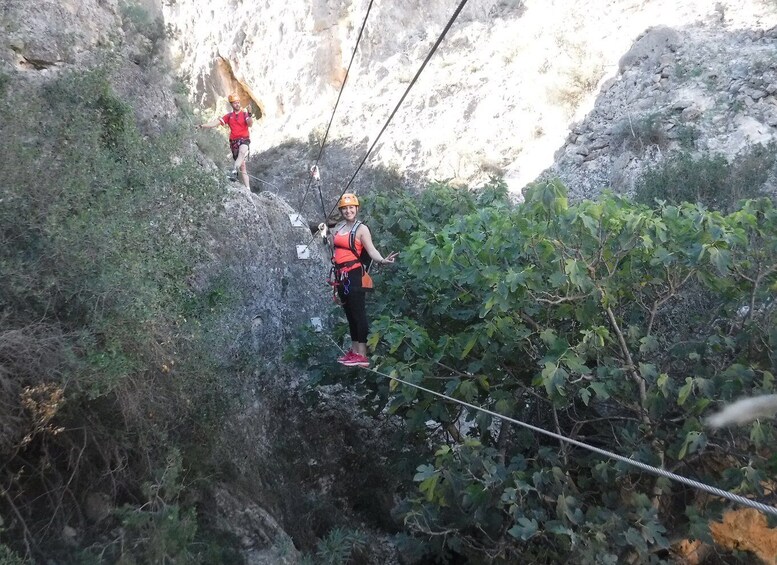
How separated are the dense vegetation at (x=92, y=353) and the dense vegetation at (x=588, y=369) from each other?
1.95 m

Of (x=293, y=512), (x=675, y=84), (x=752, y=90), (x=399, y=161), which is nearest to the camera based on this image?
(x=293, y=512)

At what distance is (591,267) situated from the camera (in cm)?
621

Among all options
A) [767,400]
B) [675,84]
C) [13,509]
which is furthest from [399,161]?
[767,400]

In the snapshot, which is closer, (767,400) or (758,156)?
(767,400)

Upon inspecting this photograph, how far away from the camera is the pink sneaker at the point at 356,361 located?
762 centimetres

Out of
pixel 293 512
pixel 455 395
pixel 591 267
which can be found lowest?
pixel 293 512

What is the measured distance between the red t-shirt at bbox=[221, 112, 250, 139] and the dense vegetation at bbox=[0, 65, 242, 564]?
519cm

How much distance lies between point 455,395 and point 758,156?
362 inches

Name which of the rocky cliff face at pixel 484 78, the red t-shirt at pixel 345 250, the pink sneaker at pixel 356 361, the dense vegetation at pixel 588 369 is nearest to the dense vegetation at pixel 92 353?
the pink sneaker at pixel 356 361

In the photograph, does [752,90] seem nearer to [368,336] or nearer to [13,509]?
[368,336]

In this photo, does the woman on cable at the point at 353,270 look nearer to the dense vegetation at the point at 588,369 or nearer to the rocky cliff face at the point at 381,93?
the dense vegetation at the point at 588,369

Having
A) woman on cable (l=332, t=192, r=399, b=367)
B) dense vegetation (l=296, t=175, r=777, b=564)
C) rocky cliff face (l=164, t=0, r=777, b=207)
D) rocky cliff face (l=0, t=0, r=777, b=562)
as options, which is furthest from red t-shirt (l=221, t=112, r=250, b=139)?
dense vegetation (l=296, t=175, r=777, b=564)

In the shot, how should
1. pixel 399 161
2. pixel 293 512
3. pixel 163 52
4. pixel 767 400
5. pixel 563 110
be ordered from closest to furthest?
1. pixel 767 400
2. pixel 293 512
3. pixel 163 52
4. pixel 563 110
5. pixel 399 161

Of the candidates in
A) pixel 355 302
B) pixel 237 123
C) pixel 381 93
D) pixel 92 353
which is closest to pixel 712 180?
pixel 355 302
